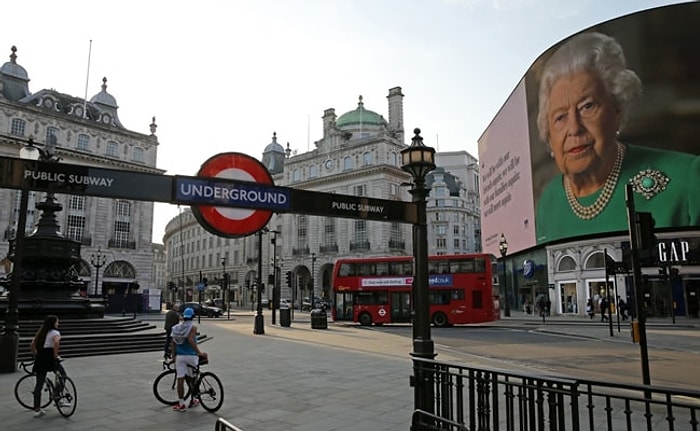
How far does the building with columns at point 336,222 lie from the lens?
2640 inches

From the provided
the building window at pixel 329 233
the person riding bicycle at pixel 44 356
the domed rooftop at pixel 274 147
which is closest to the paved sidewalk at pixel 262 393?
the person riding bicycle at pixel 44 356

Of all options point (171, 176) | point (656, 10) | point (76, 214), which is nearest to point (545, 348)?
point (171, 176)

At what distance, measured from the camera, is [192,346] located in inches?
351


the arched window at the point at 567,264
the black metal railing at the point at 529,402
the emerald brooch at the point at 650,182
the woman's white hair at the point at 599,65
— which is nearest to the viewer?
the black metal railing at the point at 529,402

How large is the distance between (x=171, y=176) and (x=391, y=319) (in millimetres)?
26205

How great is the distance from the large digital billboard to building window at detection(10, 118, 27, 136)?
5118 cm

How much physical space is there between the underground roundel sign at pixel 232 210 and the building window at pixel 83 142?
59125 mm

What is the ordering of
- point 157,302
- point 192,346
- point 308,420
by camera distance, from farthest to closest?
1. point 157,302
2. point 192,346
3. point 308,420

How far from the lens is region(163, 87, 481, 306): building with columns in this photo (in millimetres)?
67062

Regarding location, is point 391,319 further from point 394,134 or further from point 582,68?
point 394,134

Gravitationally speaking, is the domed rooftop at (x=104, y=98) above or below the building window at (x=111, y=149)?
above

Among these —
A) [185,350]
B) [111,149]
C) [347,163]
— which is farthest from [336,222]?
[185,350]

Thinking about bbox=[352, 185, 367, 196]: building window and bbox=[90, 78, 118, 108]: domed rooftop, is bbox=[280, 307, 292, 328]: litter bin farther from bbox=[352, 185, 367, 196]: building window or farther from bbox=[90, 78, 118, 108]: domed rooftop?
bbox=[90, 78, 118, 108]: domed rooftop

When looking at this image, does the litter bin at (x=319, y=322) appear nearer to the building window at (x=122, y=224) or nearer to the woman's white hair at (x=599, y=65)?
the woman's white hair at (x=599, y=65)
